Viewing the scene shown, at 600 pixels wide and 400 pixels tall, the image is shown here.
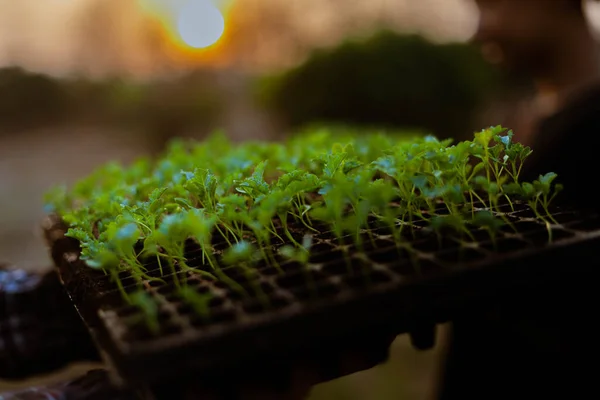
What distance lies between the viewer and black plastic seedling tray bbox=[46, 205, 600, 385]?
0.45 meters

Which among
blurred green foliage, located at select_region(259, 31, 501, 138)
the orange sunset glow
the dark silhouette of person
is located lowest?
the dark silhouette of person

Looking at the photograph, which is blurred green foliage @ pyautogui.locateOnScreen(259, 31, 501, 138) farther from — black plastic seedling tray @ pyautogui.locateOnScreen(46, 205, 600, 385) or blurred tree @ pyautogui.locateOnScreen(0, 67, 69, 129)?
black plastic seedling tray @ pyautogui.locateOnScreen(46, 205, 600, 385)

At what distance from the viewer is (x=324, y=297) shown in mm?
497

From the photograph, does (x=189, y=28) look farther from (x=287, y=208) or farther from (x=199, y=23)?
(x=287, y=208)

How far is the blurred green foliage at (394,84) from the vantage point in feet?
6.79

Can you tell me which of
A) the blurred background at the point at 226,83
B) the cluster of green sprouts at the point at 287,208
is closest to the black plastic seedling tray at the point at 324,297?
the cluster of green sprouts at the point at 287,208

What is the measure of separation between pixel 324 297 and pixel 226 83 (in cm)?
252

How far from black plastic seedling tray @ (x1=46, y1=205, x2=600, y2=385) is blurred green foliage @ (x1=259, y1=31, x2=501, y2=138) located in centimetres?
148

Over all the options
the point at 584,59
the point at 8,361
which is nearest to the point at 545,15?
the point at 584,59

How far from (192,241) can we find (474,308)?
402 mm

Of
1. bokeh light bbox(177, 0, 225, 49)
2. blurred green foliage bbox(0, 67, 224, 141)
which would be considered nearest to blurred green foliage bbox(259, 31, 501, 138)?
bokeh light bbox(177, 0, 225, 49)

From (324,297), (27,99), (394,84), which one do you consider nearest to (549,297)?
(324,297)

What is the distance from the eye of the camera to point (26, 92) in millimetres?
2414

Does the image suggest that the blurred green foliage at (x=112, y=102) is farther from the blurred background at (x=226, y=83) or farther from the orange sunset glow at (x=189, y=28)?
the orange sunset glow at (x=189, y=28)
